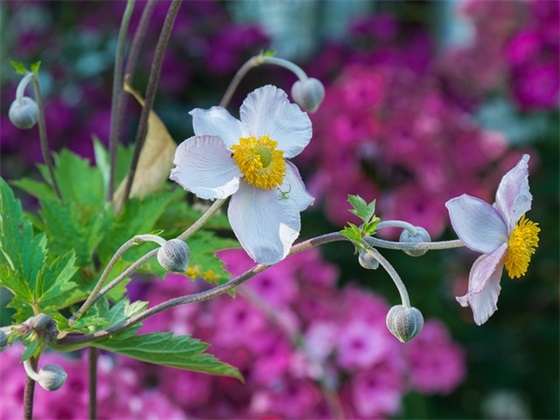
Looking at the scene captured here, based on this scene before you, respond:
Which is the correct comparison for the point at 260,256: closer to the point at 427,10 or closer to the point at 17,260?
the point at 17,260

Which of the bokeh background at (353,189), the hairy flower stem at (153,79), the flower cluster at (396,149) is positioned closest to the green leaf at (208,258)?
the hairy flower stem at (153,79)

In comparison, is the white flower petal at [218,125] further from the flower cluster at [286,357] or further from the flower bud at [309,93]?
the flower cluster at [286,357]

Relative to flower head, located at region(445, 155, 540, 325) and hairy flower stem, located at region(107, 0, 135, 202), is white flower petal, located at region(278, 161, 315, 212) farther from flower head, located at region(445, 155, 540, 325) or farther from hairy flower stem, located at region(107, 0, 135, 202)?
hairy flower stem, located at region(107, 0, 135, 202)

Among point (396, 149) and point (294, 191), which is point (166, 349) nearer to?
point (294, 191)

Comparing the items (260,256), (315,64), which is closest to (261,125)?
(260,256)

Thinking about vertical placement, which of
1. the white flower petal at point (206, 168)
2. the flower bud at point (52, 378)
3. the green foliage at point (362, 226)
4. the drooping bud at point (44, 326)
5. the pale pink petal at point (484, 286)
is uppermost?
the white flower petal at point (206, 168)

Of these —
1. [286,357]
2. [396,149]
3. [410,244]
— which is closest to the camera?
[410,244]

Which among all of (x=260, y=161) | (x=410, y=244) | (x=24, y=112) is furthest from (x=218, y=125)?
(x=24, y=112)
